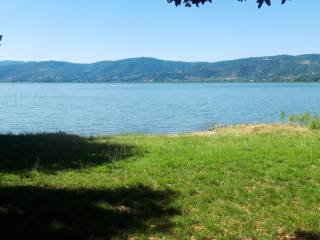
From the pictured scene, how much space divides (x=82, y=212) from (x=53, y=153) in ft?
25.3

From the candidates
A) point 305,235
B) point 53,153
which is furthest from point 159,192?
point 53,153

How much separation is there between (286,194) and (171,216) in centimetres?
384

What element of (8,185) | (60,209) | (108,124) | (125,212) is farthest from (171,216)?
(108,124)

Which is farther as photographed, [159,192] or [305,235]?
[159,192]

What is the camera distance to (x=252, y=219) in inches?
418

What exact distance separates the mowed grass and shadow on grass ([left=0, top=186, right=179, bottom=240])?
2 cm

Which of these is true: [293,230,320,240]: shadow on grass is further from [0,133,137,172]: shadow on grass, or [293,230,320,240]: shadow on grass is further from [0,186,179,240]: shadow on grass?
[0,133,137,172]: shadow on grass

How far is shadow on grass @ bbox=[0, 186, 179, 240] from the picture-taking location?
927cm

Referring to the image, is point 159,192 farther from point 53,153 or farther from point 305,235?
point 53,153

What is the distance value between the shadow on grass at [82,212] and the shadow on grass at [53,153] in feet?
9.82

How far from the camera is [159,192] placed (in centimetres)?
1245

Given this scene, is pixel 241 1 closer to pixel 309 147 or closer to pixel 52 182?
pixel 52 182

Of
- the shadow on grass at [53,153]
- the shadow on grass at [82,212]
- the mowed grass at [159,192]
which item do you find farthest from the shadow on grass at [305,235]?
the shadow on grass at [53,153]

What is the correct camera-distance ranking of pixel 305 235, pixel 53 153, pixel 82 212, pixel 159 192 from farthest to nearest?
1. pixel 53 153
2. pixel 159 192
3. pixel 82 212
4. pixel 305 235
